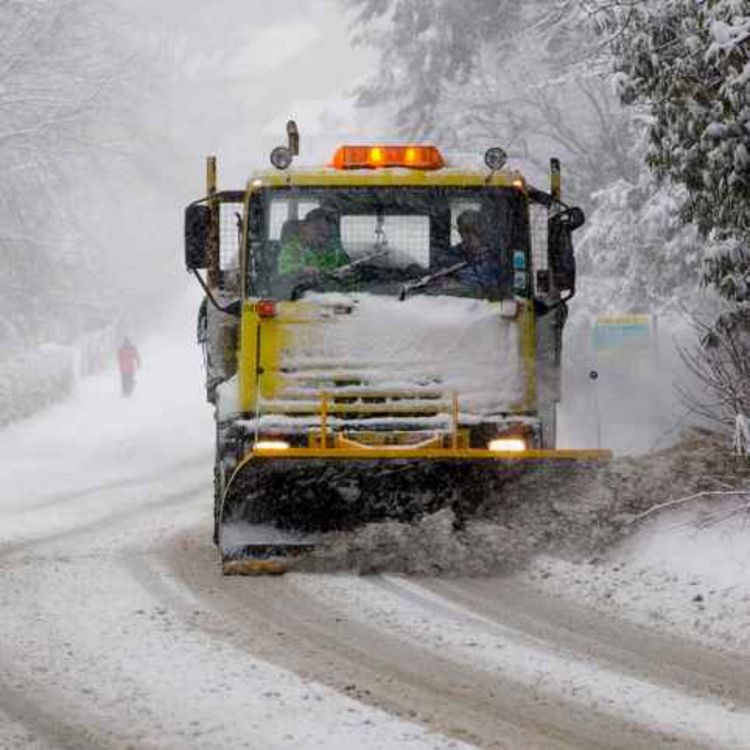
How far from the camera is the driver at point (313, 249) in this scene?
9336mm

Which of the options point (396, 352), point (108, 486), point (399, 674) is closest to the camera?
point (399, 674)

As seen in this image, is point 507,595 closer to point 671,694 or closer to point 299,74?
point 671,694

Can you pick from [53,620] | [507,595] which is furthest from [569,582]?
[53,620]

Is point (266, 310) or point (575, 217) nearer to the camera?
point (266, 310)

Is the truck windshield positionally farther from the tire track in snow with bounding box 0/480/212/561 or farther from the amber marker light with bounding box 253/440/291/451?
the tire track in snow with bounding box 0/480/212/561

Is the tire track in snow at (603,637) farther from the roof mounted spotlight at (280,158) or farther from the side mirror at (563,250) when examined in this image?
the roof mounted spotlight at (280,158)

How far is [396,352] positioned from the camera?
901 centimetres

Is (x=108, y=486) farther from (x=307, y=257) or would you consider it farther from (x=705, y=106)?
(x=705, y=106)

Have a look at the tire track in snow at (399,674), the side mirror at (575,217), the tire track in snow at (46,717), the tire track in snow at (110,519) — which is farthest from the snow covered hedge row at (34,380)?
the tire track in snow at (46,717)

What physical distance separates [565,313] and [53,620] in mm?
4285

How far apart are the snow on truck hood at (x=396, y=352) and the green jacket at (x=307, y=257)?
0.25 metres

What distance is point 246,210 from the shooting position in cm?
948

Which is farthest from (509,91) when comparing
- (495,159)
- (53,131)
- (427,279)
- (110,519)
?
(427,279)

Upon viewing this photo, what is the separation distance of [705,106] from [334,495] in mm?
3433
